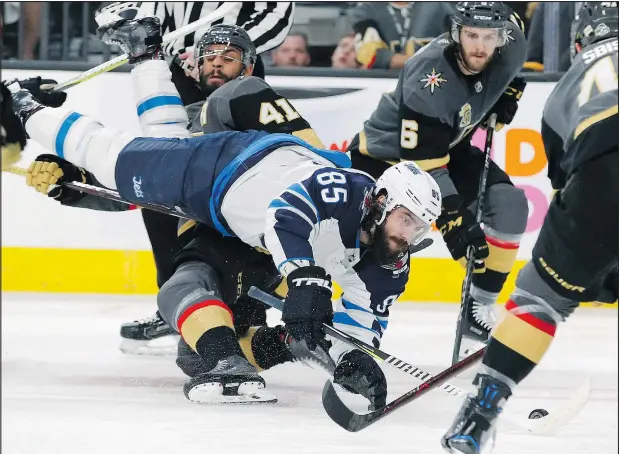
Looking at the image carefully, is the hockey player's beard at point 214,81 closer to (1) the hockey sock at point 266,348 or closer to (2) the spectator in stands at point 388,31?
(1) the hockey sock at point 266,348

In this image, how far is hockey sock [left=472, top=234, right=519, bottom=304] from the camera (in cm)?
390

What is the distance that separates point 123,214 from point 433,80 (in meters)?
1.95

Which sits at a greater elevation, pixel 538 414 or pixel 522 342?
pixel 522 342

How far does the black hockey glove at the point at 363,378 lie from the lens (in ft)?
8.71

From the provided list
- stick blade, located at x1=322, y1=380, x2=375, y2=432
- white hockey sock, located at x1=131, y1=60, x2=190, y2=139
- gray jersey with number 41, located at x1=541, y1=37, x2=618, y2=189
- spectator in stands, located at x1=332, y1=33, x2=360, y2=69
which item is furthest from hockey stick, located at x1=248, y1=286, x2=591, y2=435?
spectator in stands, located at x1=332, y1=33, x2=360, y2=69

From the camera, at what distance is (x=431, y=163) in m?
3.69

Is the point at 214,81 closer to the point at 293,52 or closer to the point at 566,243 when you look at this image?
the point at 293,52

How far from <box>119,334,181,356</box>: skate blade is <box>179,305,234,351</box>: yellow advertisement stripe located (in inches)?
36.0

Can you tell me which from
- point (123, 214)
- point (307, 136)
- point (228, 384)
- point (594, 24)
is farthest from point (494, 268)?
point (123, 214)

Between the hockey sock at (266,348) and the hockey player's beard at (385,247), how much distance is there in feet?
1.75

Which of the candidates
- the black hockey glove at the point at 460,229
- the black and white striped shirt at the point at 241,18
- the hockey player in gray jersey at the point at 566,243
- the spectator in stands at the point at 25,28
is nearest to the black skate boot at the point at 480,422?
the hockey player in gray jersey at the point at 566,243

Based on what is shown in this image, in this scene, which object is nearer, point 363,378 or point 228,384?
point 363,378

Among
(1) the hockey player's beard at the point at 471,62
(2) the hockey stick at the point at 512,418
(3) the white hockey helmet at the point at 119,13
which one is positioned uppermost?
(1) the hockey player's beard at the point at 471,62

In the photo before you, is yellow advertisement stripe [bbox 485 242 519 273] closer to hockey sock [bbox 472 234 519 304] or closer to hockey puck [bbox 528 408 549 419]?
hockey sock [bbox 472 234 519 304]
